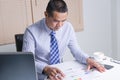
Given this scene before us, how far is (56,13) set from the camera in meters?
1.42

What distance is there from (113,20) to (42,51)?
6.85 ft

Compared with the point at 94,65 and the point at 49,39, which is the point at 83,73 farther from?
the point at 49,39

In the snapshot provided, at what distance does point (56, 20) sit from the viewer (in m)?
1.45

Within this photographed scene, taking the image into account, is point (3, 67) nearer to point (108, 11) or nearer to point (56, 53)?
point (56, 53)

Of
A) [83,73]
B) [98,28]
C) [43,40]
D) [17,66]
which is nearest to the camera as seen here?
[17,66]

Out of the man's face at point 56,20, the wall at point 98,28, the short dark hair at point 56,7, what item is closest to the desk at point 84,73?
the man's face at point 56,20

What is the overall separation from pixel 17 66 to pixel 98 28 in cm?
273

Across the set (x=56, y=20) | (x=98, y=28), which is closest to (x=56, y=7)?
(x=56, y=20)

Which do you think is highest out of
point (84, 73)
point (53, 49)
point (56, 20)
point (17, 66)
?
point (56, 20)

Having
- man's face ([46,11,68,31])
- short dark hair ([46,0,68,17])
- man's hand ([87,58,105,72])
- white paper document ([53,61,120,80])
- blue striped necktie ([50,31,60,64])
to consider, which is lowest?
white paper document ([53,61,120,80])

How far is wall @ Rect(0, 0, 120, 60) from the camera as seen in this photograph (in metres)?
3.19

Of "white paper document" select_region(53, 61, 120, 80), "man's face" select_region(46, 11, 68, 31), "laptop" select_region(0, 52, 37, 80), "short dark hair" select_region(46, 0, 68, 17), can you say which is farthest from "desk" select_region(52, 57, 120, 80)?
"laptop" select_region(0, 52, 37, 80)

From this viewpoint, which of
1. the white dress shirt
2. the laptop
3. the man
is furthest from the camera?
the white dress shirt

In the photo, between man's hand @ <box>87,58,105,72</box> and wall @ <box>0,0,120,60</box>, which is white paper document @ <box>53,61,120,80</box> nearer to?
man's hand @ <box>87,58,105,72</box>
